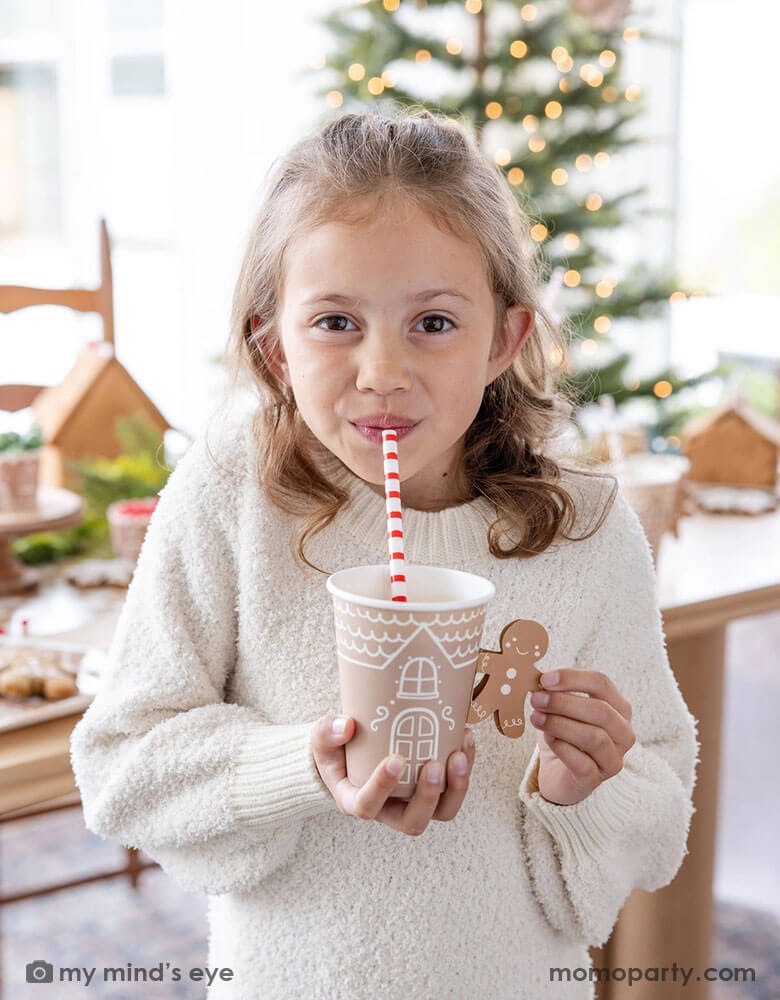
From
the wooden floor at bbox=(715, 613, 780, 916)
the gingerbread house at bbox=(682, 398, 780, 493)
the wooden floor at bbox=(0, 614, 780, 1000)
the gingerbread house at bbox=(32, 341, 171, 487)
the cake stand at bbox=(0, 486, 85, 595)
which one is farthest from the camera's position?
the wooden floor at bbox=(715, 613, 780, 916)

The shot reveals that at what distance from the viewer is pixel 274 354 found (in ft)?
3.32

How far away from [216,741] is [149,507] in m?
0.78

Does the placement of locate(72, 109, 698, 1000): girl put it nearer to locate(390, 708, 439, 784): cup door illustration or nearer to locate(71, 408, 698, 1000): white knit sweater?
locate(71, 408, 698, 1000): white knit sweater

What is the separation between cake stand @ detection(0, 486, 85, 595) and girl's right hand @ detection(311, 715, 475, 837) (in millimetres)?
949

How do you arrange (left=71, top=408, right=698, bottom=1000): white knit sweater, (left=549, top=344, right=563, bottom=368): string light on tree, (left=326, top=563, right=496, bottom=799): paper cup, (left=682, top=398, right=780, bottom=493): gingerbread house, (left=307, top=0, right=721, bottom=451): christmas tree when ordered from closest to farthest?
(left=326, top=563, right=496, bottom=799): paper cup < (left=71, top=408, right=698, bottom=1000): white knit sweater < (left=549, top=344, right=563, bottom=368): string light on tree < (left=682, top=398, right=780, bottom=493): gingerbread house < (left=307, top=0, right=721, bottom=451): christmas tree

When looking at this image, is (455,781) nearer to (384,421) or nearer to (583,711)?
(583,711)

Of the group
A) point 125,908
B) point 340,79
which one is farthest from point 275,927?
point 340,79

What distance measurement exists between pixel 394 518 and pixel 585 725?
0.78ft

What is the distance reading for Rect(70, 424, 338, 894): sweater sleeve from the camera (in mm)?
928

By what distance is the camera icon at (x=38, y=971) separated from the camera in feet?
7.01

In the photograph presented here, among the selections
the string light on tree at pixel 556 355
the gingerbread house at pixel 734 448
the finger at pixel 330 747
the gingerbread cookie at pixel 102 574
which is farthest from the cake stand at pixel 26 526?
the gingerbread house at pixel 734 448

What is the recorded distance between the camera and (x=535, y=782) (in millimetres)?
993

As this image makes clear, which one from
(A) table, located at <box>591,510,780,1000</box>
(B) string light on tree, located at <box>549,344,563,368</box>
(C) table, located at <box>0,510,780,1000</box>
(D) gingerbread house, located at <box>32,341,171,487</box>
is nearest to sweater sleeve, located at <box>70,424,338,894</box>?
(B) string light on tree, located at <box>549,344,563,368</box>

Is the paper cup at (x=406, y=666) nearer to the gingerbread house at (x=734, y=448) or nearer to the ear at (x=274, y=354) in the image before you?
the ear at (x=274, y=354)
